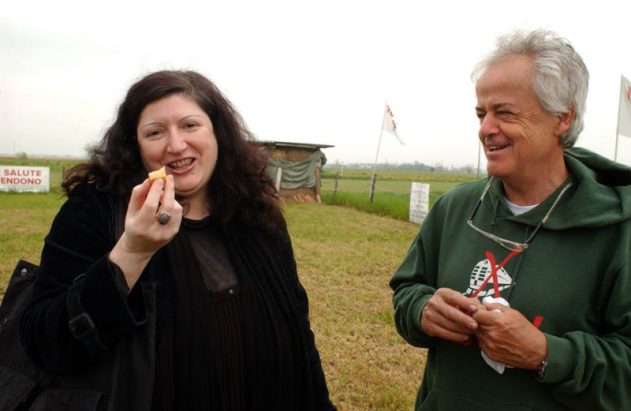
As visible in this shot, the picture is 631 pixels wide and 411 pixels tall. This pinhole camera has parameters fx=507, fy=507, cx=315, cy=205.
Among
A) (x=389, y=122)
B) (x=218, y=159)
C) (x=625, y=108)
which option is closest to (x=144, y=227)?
(x=218, y=159)

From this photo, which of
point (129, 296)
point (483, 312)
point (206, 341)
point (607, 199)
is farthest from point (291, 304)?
point (607, 199)

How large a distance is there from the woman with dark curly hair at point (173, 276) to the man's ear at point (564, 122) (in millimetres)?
1187

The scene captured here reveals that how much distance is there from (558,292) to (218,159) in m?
1.44

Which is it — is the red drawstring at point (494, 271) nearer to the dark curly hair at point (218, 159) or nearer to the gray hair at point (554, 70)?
the gray hair at point (554, 70)

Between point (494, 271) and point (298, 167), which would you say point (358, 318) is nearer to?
point (494, 271)

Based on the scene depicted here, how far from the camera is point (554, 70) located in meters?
1.64

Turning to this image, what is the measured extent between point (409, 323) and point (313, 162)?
1967cm

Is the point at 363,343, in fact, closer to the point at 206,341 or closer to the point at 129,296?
the point at 206,341

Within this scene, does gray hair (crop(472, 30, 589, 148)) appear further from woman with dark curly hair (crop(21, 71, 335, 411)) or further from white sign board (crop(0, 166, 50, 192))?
white sign board (crop(0, 166, 50, 192))

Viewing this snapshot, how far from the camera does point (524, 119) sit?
66.7 inches

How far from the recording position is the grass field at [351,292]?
13.3 feet

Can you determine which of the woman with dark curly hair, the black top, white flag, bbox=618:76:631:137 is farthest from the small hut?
the black top

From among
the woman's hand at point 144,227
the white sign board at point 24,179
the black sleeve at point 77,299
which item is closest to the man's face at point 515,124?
the woman's hand at point 144,227

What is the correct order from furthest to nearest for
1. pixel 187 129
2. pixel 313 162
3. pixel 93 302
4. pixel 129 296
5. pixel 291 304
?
pixel 313 162 < pixel 291 304 < pixel 187 129 < pixel 129 296 < pixel 93 302
